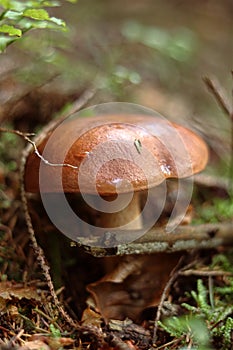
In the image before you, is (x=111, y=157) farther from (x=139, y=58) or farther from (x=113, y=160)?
(x=139, y=58)

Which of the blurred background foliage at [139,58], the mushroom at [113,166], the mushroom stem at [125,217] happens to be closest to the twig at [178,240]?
the mushroom at [113,166]

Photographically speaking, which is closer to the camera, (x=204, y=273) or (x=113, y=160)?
(x=113, y=160)

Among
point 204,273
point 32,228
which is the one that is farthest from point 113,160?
point 204,273

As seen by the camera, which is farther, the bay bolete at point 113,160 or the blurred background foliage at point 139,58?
the blurred background foliage at point 139,58

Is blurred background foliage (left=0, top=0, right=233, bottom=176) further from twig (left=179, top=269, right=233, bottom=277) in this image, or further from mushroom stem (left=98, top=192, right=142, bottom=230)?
twig (left=179, top=269, right=233, bottom=277)

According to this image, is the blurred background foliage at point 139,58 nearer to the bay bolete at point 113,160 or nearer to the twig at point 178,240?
the bay bolete at point 113,160

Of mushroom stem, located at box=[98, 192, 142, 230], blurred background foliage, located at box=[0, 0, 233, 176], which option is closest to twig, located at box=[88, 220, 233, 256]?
mushroom stem, located at box=[98, 192, 142, 230]

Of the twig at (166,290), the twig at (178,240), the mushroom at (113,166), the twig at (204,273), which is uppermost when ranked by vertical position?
the mushroom at (113,166)

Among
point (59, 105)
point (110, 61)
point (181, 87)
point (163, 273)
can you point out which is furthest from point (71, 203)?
point (181, 87)
